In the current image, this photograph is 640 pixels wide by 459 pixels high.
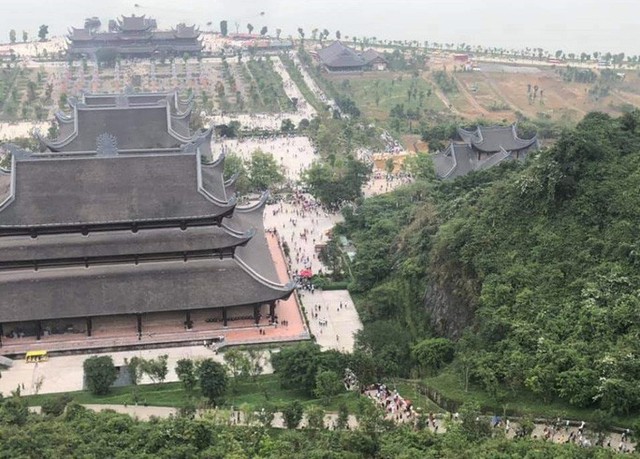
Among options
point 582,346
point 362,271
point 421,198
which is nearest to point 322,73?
point 421,198

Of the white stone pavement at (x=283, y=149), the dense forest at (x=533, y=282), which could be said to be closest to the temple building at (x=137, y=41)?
the white stone pavement at (x=283, y=149)

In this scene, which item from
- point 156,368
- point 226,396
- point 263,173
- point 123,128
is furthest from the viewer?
point 263,173

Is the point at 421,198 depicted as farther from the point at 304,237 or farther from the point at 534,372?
the point at 534,372

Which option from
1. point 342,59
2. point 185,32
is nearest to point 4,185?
point 342,59

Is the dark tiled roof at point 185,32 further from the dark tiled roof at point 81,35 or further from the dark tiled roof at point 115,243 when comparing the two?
the dark tiled roof at point 115,243

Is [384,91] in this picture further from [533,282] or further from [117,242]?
[533,282]

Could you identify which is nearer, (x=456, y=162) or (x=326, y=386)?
(x=326, y=386)
